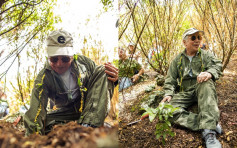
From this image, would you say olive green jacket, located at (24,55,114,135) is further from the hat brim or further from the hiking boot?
the hiking boot

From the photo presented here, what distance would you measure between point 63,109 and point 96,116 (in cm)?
10

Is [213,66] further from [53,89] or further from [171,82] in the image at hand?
[53,89]

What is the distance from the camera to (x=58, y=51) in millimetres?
488

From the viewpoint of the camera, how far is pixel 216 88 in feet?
2.27

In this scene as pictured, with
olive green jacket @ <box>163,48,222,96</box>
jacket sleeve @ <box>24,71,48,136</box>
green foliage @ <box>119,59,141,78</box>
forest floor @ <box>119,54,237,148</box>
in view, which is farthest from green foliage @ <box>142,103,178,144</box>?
jacket sleeve @ <box>24,71,48,136</box>

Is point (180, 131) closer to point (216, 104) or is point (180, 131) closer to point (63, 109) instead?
point (216, 104)

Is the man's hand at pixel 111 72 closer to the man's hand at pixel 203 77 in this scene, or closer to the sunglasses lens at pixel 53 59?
the sunglasses lens at pixel 53 59

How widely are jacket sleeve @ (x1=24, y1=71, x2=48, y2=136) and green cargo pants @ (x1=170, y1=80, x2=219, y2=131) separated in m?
0.44

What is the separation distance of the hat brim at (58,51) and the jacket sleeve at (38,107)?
0.21ft

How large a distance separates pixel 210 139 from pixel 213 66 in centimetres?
31

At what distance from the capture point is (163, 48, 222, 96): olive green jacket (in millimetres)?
697

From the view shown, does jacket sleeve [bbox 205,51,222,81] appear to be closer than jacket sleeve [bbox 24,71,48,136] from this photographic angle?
No

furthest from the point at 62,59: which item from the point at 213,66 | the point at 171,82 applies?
the point at 213,66

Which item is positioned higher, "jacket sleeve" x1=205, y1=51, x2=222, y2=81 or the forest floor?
"jacket sleeve" x1=205, y1=51, x2=222, y2=81
